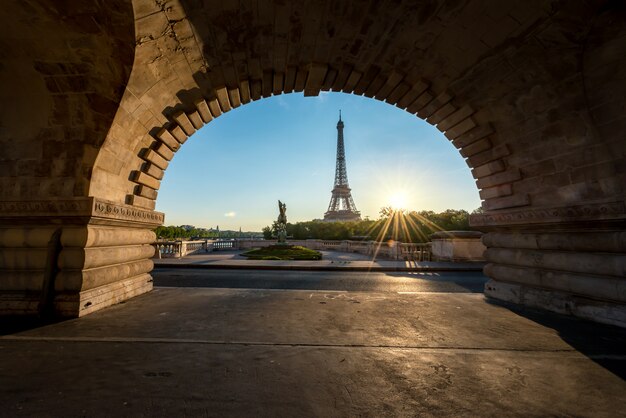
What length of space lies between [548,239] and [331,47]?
5.62 metres

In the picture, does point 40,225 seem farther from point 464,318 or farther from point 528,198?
point 528,198

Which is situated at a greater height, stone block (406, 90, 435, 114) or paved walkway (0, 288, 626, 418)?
stone block (406, 90, 435, 114)

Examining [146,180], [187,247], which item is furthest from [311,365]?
[187,247]

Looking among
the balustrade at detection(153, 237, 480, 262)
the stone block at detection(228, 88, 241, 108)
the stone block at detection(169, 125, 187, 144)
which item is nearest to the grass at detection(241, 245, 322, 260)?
the balustrade at detection(153, 237, 480, 262)

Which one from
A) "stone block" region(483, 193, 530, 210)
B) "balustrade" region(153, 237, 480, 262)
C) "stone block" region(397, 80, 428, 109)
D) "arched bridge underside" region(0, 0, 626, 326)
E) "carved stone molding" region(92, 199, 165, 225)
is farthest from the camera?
"balustrade" region(153, 237, 480, 262)

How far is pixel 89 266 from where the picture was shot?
4.52 m

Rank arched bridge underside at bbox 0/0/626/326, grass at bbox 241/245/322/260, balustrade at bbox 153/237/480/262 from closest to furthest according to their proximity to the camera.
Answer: arched bridge underside at bbox 0/0/626/326 < balustrade at bbox 153/237/480/262 < grass at bbox 241/245/322/260

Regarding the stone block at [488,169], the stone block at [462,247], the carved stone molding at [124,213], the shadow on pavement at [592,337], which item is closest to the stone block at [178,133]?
the carved stone molding at [124,213]

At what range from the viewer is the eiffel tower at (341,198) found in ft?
254

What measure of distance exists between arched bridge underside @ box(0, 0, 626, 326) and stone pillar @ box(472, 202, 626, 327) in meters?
0.02

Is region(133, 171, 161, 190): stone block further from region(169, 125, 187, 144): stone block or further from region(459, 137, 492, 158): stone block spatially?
region(459, 137, 492, 158): stone block

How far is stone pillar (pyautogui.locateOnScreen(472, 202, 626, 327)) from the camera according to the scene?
414 centimetres

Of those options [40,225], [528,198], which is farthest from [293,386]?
[528,198]

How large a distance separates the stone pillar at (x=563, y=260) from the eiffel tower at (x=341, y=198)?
70719 mm
